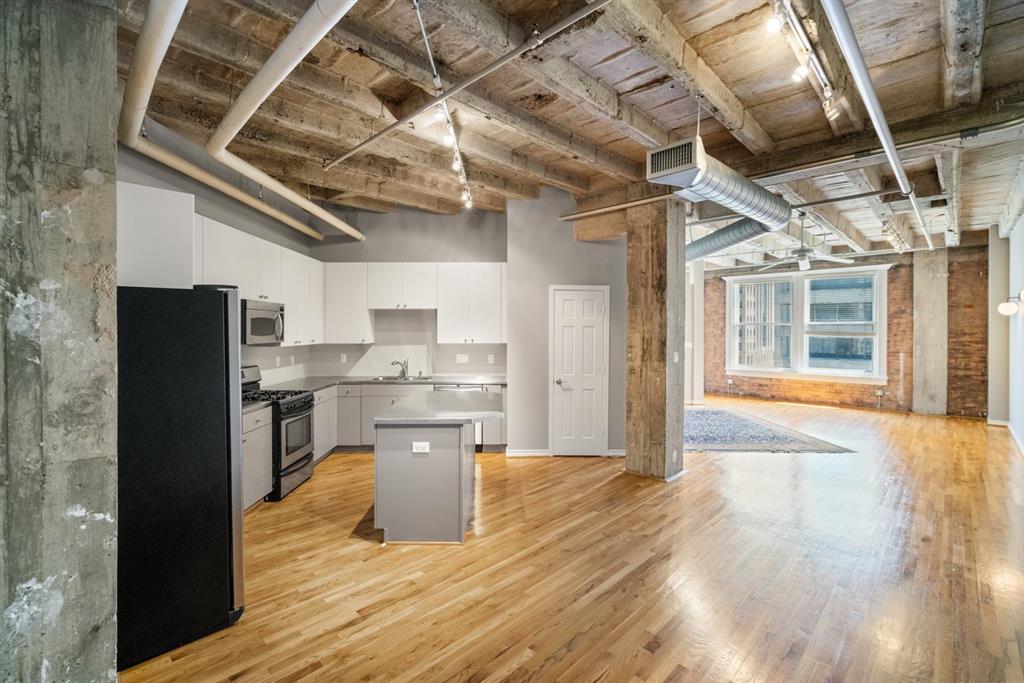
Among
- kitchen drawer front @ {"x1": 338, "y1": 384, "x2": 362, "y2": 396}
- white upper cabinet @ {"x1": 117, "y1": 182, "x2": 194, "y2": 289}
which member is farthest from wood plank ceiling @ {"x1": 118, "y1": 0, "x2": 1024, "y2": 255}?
kitchen drawer front @ {"x1": 338, "y1": 384, "x2": 362, "y2": 396}

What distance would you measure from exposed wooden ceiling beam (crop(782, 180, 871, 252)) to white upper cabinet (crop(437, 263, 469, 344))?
3.80 meters

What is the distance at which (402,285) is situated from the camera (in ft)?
19.0

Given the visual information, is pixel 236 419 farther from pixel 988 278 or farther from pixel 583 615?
pixel 988 278

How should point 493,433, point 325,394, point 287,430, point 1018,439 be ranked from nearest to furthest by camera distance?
point 287,430
point 325,394
point 493,433
point 1018,439

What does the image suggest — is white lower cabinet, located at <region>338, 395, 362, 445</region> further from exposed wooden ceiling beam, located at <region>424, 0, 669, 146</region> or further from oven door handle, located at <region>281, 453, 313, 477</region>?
exposed wooden ceiling beam, located at <region>424, 0, 669, 146</region>

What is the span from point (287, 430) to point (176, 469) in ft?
6.53

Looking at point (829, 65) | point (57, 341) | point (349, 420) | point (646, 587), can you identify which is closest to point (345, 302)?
point (349, 420)

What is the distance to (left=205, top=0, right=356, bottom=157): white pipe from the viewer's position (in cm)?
170

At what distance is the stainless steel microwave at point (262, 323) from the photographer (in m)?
3.96

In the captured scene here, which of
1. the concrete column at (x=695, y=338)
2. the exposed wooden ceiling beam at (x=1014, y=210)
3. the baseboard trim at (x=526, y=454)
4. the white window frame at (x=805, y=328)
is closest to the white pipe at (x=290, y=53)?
the baseboard trim at (x=526, y=454)

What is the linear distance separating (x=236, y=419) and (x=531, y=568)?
1977 mm

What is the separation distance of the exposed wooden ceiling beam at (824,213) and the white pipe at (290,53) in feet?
14.1

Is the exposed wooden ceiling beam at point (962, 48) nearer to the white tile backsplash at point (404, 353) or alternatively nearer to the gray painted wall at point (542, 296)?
the gray painted wall at point (542, 296)

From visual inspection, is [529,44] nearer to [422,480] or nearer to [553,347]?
[422,480]
